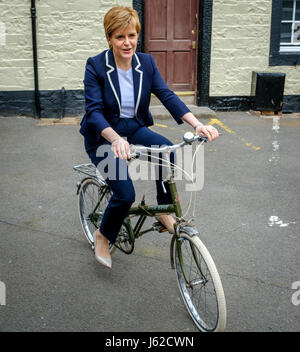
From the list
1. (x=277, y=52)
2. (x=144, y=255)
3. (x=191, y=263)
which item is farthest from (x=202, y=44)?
(x=191, y=263)

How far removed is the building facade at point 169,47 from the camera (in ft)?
32.4

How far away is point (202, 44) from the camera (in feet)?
33.9

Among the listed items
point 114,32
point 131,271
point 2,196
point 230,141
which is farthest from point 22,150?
point 114,32

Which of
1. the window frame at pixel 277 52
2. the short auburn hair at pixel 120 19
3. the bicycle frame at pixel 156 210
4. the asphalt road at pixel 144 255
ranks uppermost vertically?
the short auburn hair at pixel 120 19

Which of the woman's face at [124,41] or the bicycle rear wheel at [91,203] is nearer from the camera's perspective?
the woman's face at [124,41]

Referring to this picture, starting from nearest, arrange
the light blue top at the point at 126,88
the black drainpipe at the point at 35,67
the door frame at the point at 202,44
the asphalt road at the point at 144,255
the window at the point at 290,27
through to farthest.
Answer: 1. the asphalt road at the point at 144,255
2. the light blue top at the point at 126,88
3. the black drainpipe at the point at 35,67
4. the door frame at the point at 202,44
5. the window at the point at 290,27

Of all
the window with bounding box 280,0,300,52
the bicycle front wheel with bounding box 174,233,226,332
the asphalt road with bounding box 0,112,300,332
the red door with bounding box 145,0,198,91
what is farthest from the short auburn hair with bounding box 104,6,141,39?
the window with bounding box 280,0,300,52

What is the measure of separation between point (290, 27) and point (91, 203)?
8.07 metres

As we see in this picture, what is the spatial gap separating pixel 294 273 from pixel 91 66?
231 centimetres

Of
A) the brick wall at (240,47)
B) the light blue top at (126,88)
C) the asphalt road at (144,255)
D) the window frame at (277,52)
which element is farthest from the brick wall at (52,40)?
the light blue top at (126,88)

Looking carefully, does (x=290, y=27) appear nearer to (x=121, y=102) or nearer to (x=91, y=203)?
(x=91, y=203)

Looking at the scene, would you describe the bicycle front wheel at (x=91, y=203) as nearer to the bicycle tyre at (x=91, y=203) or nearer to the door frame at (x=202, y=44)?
the bicycle tyre at (x=91, y=203)

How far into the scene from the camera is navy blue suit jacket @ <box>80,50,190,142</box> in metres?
3.52

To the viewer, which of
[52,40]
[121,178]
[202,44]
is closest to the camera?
[121,178]
